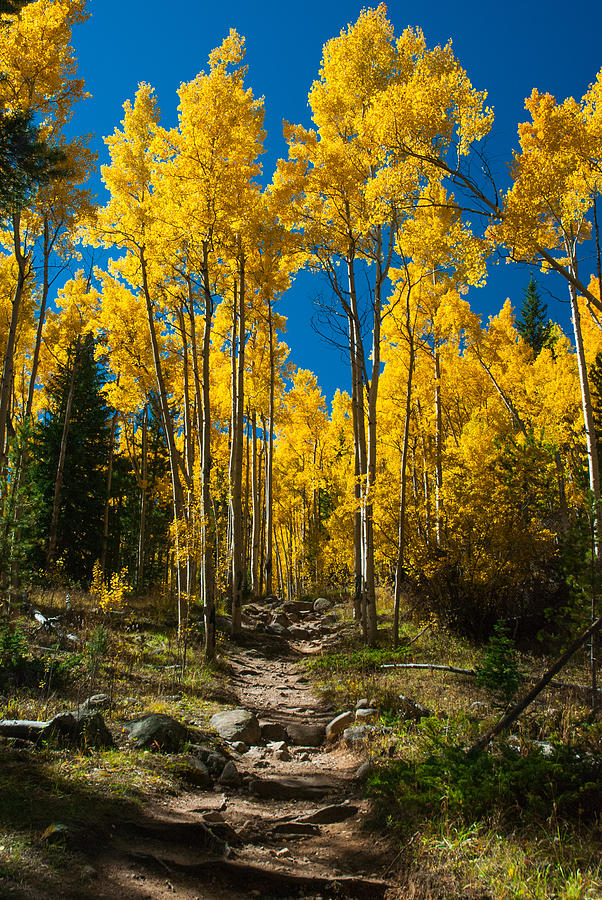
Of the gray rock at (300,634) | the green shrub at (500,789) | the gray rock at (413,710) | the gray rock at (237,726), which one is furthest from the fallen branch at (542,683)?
the gray rock at (300,634)

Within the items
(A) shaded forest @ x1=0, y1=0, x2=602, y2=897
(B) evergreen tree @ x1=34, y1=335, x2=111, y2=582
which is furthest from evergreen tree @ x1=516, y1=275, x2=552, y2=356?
(B) evergreen tree @ x1=34, y1=335, x2=111, y2=582

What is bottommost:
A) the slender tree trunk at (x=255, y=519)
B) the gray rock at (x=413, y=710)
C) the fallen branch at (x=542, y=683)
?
the gray rock at (x=413, y=710)

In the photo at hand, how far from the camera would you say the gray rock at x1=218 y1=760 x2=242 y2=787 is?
4359 mm

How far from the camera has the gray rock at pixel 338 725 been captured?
18.3 feet

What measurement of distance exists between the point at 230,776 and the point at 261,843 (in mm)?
1103

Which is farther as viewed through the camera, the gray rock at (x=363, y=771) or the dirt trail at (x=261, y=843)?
the gray rock at (x=363, y=771)

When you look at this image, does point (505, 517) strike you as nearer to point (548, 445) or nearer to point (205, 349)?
point (548, 445)

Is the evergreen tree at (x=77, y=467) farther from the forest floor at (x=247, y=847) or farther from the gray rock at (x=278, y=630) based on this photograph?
the forest floor at (x=247, y=847)

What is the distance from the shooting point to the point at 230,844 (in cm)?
324

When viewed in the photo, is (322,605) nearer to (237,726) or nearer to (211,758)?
(237,726)

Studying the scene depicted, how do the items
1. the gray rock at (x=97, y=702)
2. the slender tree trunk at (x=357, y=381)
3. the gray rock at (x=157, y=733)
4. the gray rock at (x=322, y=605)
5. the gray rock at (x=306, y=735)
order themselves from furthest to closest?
the gray rock at (x=322, y=605) → the slender tree trunk at (x=357, y=381) → the gray rock at (x=306, y=735) → the gray rock at (x=97, y=702) → the gray rock at (x=157, y=733)

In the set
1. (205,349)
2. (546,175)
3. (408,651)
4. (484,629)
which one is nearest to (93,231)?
(205,349)

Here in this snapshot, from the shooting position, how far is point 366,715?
5574 mm

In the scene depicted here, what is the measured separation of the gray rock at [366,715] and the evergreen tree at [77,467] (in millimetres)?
9840
